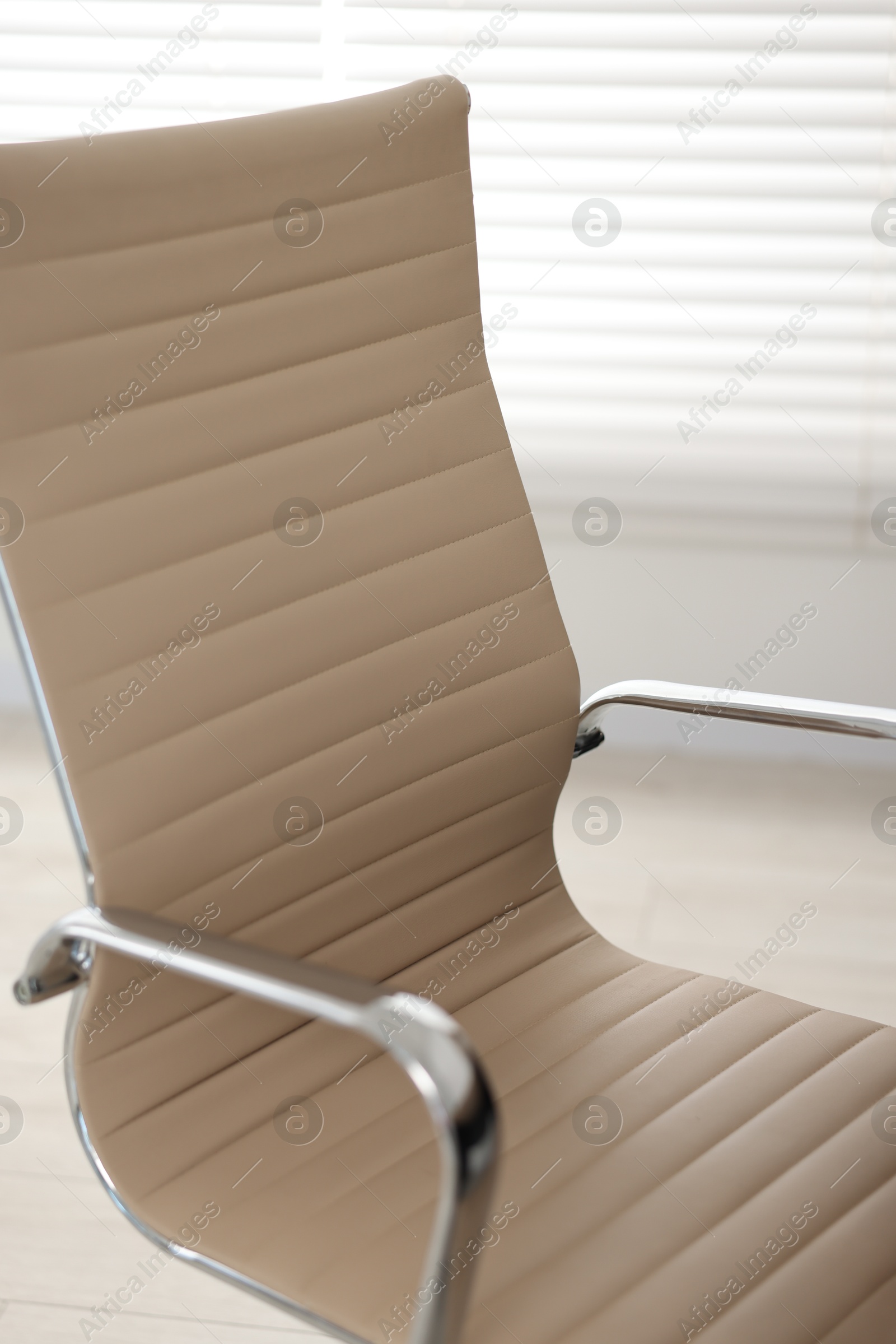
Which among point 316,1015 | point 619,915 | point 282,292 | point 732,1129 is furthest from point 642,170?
point 316,1015

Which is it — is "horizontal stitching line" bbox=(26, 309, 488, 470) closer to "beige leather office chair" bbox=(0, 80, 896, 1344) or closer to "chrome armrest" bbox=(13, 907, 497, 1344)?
"beige leather office chair" bbox=(0, 80, 896, 1344)

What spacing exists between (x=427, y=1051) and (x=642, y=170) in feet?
6.33

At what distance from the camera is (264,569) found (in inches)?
39.1

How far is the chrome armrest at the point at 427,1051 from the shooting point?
65cm

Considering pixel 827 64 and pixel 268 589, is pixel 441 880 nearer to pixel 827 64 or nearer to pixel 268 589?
pixel 268 589

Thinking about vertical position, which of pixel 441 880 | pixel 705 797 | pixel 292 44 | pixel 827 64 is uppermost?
pixel 292 44

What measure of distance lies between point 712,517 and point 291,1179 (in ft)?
5.62

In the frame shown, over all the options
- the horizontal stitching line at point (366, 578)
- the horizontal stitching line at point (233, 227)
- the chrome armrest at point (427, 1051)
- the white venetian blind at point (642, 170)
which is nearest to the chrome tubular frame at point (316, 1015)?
the chrome armrest at point (427, 1051)

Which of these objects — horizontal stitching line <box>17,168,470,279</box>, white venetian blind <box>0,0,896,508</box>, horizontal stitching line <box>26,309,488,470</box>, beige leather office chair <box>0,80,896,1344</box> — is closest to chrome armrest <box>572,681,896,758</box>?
beige leather office chair <box>0,80,896,1344</box>

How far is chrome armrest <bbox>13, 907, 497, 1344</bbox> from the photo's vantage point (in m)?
0.65

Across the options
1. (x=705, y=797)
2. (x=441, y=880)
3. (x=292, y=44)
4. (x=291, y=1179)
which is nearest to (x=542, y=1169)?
(x=291, y=1179)

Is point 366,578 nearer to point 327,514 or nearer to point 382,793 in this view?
point 327,514

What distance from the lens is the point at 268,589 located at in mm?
995

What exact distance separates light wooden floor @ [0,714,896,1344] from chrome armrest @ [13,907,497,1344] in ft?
2.48
